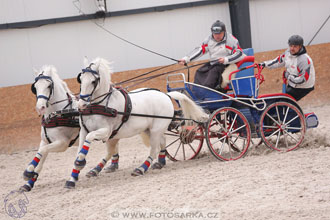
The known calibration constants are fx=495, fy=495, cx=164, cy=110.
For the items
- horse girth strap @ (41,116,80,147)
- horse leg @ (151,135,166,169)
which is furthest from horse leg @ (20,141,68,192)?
horse leg @ (151,135,166,169)

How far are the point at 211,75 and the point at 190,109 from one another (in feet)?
1.62

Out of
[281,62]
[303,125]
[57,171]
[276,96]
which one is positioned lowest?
[57,171]

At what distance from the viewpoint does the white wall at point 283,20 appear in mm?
10766

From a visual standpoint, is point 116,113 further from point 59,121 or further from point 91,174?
point 91,174

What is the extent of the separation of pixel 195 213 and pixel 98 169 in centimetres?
245

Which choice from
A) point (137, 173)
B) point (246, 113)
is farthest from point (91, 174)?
point (246, 113)

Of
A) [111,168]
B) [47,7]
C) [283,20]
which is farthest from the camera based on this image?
[283,20]

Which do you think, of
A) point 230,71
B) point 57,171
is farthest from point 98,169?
point 230,71

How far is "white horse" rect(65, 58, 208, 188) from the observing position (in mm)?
5180

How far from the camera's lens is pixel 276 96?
5988mm

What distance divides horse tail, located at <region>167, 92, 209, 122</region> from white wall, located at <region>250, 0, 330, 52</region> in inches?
207

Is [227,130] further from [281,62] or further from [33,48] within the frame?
[33,48]

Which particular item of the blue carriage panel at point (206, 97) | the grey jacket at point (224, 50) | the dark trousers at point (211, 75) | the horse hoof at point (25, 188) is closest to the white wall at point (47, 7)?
the grey jacket at point (224, 50)

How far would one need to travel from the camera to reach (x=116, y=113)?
17.5 ft
